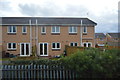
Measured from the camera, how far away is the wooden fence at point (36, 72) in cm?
914

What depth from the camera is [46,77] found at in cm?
923

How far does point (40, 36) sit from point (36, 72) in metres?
21.5

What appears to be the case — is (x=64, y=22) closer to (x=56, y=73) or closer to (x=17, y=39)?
(x=17, y=39)

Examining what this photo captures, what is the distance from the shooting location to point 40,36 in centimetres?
3041

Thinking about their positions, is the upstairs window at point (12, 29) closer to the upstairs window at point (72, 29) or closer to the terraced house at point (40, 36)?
the terraced house at point (40, 36)

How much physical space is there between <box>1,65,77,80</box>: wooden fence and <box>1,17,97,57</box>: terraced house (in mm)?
20680

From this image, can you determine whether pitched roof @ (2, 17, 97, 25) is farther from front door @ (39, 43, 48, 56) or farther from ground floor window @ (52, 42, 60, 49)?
front door @ (39, 43, 48, 56)

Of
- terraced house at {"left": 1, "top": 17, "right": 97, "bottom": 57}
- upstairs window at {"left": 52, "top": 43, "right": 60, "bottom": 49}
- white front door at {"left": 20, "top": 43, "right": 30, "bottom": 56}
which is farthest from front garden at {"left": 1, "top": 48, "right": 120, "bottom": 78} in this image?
white front door at {"left": 20, "top": 43, "right": 30, "bottom": 56}

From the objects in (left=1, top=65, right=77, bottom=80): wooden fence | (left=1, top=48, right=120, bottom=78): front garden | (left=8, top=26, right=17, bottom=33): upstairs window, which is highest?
(left=8, top=26, right=17, bottom=33): upstairs window

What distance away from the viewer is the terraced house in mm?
30250

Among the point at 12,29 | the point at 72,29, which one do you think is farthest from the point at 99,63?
the point at 12,29

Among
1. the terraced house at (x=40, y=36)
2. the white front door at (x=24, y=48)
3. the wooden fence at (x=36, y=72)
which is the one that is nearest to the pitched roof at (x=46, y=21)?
the terraced house at (x=40, y=36)

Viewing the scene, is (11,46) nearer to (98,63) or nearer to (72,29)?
(72,29)

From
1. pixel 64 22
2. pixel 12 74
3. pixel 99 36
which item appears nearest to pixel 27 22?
pixel 64 22
